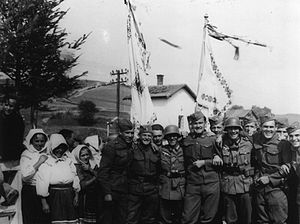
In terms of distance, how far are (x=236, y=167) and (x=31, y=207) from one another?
194cm

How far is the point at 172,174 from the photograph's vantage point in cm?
364

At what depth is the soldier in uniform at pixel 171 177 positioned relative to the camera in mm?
3601

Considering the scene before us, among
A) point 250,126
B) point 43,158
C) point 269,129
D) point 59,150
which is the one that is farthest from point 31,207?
point 250,126

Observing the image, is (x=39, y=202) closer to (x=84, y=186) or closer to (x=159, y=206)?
(x=84, y=186)

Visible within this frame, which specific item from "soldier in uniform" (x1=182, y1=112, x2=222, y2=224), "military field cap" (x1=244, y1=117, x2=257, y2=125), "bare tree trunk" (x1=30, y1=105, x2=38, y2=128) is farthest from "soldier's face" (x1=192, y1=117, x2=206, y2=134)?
"bare tree trunk" (x1=30, y1=105, x2=38, y2=128)

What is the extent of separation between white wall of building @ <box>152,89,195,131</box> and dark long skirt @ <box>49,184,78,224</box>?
4.39 ft

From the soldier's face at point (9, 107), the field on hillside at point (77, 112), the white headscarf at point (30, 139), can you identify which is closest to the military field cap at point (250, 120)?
the field on hillside at point (77, 112)

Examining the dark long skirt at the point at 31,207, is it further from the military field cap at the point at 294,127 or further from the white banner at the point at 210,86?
the military field cap at the point at 294,127

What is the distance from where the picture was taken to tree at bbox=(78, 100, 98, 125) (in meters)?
4.35

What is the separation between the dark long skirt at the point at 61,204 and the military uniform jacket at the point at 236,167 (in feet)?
4.76

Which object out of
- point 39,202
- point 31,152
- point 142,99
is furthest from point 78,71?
point 39,202

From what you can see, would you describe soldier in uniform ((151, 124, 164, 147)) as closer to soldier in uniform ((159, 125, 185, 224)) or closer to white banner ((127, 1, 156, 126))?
soldier in uniform ((159, 125, 185, 224))

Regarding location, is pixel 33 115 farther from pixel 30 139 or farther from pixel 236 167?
pixel 236 167

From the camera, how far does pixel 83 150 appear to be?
3793 millimetres
